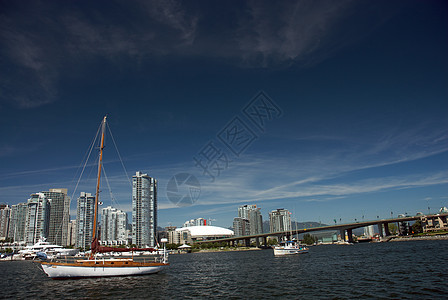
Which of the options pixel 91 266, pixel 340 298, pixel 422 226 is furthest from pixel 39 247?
pixel 422 226

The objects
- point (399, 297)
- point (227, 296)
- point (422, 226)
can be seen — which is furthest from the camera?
point (422, 226)

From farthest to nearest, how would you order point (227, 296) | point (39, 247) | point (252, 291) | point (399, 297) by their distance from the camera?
point (39, 247)
point (252, 291)
point (227, 296)
point (399, 297)

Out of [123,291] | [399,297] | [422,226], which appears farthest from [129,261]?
[422,226]

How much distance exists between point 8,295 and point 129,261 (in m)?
15.0

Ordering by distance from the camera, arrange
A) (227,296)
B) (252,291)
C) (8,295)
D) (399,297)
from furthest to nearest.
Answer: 1. (8,295)
2. (252,291)
3. (227,296)
4. (399,297)

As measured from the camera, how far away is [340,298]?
25594 millimetres

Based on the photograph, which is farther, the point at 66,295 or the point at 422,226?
the point at 422,226

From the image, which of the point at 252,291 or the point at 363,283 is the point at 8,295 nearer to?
the point at 252,291

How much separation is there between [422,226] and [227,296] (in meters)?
199

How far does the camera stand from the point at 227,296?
29.3 m

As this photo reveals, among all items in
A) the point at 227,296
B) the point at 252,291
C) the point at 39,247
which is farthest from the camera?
the point at 39,247

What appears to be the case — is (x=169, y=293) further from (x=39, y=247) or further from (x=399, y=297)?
(x=39, y=247)

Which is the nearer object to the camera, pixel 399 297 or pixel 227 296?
pixel 399 297

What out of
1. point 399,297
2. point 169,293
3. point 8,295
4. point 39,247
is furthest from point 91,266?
point 39,247
